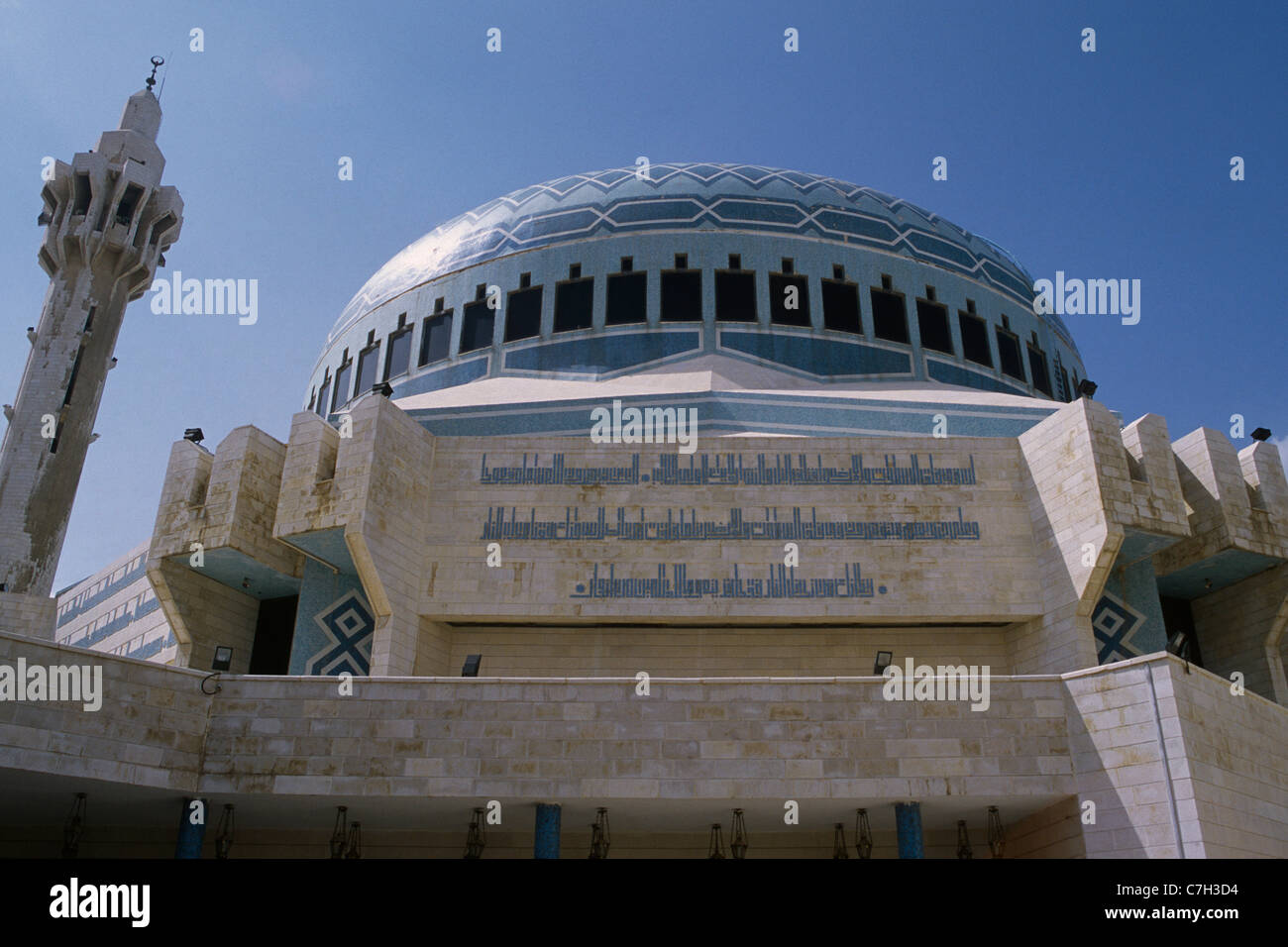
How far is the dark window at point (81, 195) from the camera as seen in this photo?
75.5 ft

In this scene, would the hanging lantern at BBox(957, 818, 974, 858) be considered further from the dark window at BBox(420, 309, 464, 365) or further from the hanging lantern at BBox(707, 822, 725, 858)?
the dark window at BBox(420, 309, 464, 365)

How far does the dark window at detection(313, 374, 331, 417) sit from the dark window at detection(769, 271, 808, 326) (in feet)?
34.7

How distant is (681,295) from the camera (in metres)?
22.9

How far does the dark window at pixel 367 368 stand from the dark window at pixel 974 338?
12723 mm

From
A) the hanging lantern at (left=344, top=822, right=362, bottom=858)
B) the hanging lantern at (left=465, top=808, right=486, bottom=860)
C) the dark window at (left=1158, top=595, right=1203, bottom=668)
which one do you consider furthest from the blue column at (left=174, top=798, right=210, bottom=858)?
the dark window at (left=1158, top=595, right=1203, bottom=668)

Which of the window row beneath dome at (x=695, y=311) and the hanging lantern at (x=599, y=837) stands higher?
the window row beneath dome at (x=695, y=311)

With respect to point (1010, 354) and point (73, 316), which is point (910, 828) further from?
point (73, 316)

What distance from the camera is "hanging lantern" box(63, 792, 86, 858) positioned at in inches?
446

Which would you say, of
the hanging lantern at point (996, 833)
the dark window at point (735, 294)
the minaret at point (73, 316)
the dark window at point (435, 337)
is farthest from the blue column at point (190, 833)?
the dark window at point (735, 294)

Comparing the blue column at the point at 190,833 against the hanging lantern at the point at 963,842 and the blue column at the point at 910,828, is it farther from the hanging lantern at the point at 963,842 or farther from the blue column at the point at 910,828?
the hanging lantern at the point at 963,842

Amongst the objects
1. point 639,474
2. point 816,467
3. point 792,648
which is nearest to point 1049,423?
point 816,467
